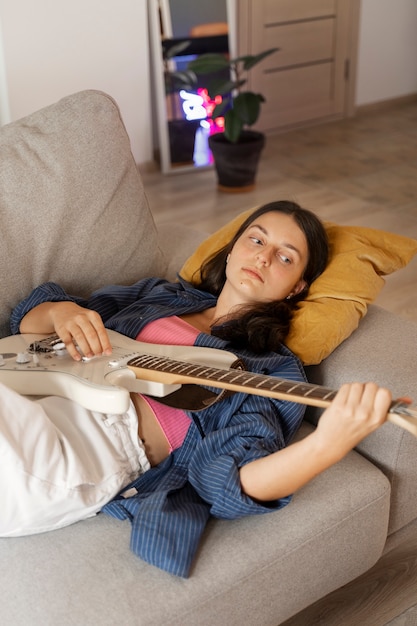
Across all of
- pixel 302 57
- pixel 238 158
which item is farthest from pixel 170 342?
pixel 302 57

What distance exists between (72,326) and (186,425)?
0.95ft

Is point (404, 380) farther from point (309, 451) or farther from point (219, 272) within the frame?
point (219, 272)

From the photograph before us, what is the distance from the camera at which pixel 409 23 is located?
5.07 metres

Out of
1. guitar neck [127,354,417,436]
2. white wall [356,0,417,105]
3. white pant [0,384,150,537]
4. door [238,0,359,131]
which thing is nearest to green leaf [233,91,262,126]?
door [238,0,359,131]

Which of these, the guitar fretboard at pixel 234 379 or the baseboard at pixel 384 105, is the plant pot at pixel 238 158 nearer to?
the baseboard at pixel 384 105

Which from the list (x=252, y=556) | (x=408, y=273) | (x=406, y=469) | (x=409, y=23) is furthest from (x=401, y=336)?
(x=409, y=23)

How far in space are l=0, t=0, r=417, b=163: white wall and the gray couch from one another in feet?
5.70

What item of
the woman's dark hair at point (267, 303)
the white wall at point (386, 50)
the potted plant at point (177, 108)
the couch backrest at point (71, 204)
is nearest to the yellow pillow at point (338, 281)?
the woman's dark hair at point (267, 303)

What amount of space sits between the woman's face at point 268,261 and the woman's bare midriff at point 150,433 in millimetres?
327

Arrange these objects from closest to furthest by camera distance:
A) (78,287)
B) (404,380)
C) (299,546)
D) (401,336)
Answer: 1. (299,546)
2. (404,380)
3. (401,336)
4. (78,287)

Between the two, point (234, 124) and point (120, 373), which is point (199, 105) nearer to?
point (234, 124)

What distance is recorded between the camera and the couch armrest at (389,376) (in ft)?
4.87

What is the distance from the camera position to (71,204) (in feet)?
5.67

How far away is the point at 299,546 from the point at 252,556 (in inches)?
3.5
